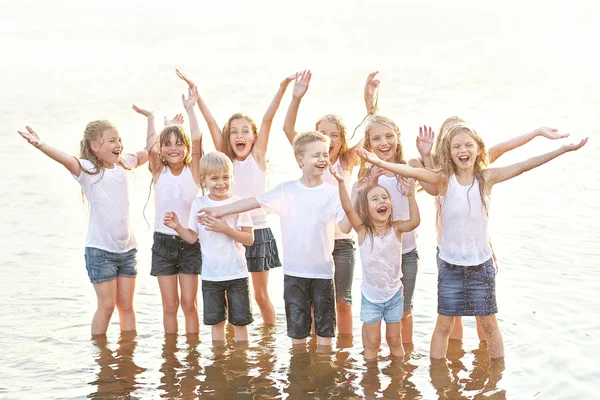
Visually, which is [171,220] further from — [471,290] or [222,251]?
[471,290]

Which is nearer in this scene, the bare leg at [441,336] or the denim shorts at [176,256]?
the bare leg at [441,336]

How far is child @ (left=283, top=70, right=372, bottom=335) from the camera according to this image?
637cm

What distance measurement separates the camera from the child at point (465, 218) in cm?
567

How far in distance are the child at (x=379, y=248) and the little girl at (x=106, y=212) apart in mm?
1848

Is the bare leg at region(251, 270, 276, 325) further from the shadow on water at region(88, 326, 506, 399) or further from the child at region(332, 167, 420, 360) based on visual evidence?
the child at region(332, 167, 420, 360)

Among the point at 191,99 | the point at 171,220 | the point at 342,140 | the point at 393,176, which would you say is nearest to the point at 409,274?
the point at 393,176

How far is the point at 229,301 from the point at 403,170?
1605 millimetres

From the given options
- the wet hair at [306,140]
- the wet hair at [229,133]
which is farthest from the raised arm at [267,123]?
the wet hair at [306,140]

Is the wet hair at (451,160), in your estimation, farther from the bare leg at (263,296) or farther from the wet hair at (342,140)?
the bare leg at (263,296)

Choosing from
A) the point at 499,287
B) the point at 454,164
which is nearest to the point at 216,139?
the point at 454,164

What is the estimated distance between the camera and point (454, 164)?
5.76 metres

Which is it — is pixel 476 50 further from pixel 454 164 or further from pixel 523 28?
pixel 454 164

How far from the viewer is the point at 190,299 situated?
21.6 feet

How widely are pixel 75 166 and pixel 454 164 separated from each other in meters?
2.76
